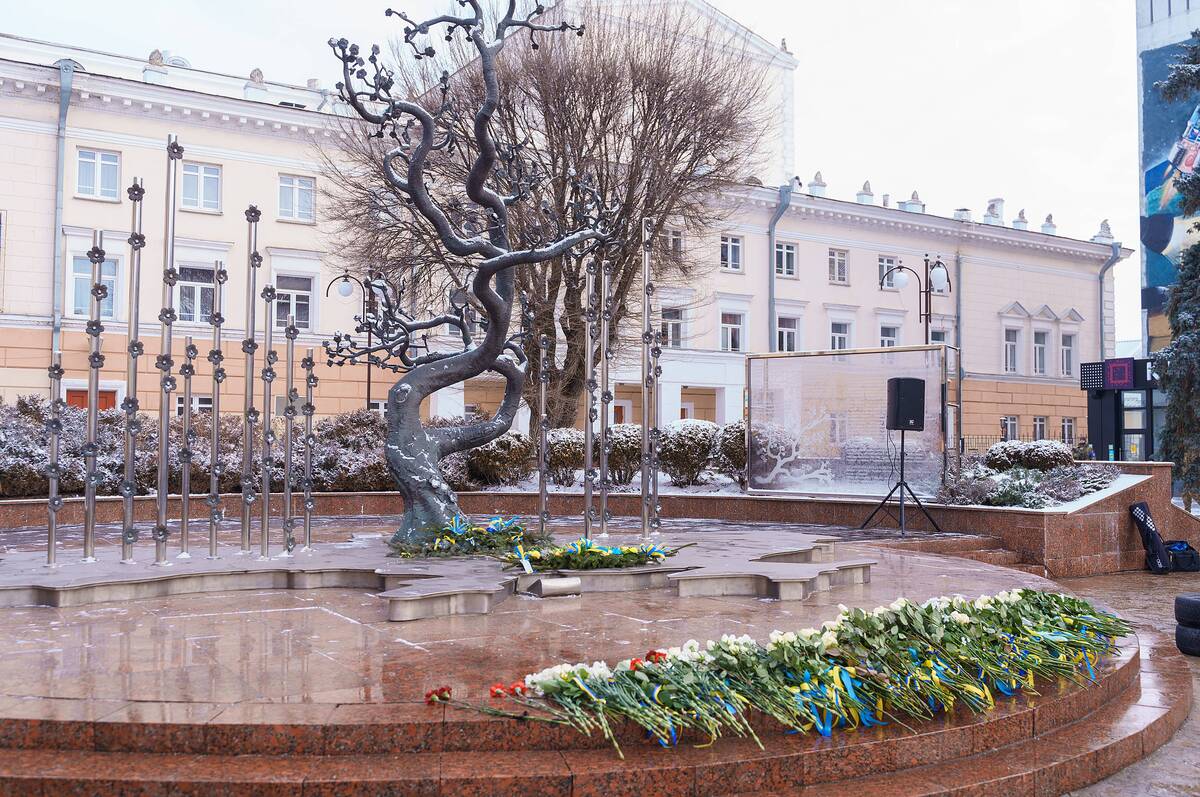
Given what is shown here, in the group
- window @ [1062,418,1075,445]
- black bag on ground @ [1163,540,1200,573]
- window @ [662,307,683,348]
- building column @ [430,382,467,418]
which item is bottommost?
black bag on ground @ [1163,540,1200,573]

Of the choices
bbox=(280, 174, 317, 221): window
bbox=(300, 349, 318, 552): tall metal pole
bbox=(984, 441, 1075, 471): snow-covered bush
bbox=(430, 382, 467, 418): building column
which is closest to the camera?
bbox=(300, 349, 318, 552): tall metal pole

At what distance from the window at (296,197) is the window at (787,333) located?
16.3m

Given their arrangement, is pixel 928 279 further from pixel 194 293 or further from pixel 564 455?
pixel 194 293

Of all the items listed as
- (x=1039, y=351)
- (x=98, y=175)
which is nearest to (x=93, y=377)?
(x=98, y=175)

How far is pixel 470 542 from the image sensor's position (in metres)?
9.57

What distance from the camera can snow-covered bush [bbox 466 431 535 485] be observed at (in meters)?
19.0

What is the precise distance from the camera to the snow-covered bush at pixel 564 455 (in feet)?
63.7

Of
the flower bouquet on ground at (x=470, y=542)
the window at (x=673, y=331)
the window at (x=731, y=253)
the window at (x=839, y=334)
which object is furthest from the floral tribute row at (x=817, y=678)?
the window at (x=839, y=334)

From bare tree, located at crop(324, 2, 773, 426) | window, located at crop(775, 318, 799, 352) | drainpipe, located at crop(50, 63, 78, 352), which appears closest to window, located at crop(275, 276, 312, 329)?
drainpipe, located at crop(50, 63, 78, 352)

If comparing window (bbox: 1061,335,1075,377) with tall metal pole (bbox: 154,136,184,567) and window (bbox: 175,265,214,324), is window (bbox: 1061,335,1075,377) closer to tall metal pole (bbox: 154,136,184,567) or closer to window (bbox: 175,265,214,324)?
window (bbox: 175,265,214,324)

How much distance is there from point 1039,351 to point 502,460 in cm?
3079

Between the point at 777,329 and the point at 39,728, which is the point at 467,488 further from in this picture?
the point at 777,329

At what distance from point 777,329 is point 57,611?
3037 centimetres

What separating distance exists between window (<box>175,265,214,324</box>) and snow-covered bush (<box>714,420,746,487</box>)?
577 inches
